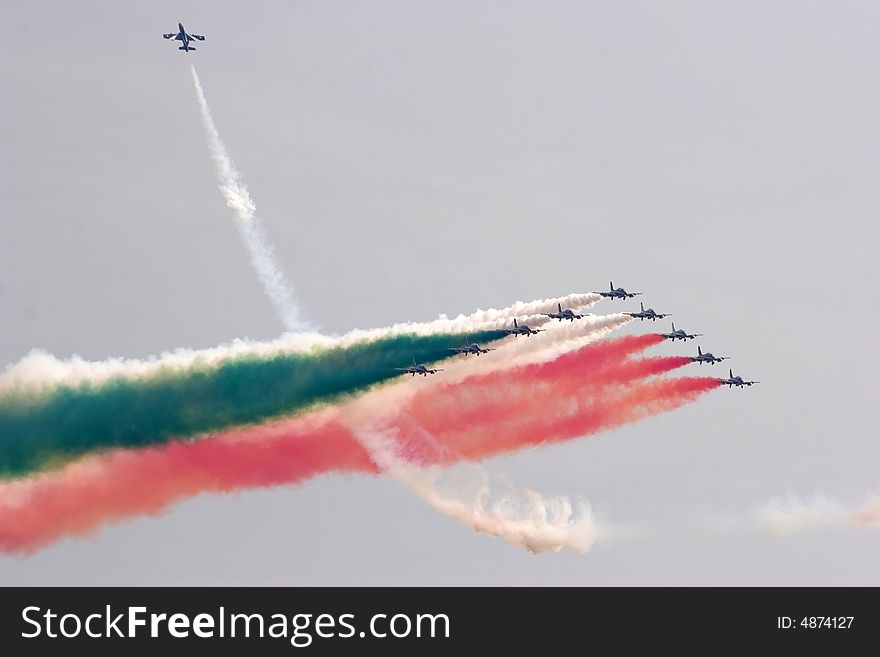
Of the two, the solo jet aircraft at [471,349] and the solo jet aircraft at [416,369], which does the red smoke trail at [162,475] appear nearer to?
the solo jet aircraft at [416,369]

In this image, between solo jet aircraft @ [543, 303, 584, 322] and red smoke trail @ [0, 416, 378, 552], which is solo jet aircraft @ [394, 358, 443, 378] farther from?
solo jet aircraft @ [543, 303, 584, 322]

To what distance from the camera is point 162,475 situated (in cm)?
11925

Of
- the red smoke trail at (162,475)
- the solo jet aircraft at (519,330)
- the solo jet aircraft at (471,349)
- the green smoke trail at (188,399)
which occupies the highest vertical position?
the solo jet aircraft at (519,330)

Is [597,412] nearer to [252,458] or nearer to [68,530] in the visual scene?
[252,458]

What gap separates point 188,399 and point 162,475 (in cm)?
358

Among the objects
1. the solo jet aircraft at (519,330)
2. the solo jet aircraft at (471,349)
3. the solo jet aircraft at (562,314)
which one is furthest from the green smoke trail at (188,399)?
the solo jet aircraft at (562,314)

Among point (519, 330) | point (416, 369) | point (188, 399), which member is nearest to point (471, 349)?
point (519, 330)

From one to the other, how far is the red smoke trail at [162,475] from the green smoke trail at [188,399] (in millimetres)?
675

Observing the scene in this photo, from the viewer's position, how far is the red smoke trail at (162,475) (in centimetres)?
11756

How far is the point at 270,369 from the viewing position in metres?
122

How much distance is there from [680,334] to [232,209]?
901 inches

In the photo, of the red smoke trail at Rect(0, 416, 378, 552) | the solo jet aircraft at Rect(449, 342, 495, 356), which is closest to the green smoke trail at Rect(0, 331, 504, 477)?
the solo jet aircraft at Rect(449, 342, 495, 356)

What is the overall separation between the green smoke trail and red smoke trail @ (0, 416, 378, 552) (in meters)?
0.68
